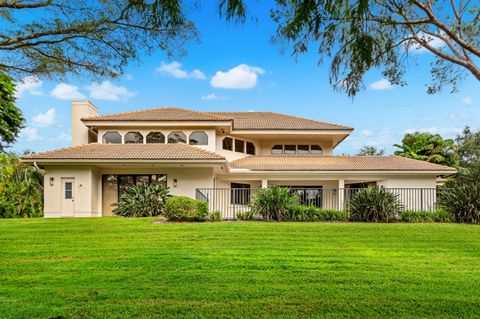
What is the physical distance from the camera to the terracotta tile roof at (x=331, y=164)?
23891mm

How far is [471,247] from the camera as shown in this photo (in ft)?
38.0

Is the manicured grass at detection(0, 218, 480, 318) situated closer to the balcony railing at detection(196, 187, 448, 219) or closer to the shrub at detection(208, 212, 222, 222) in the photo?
the shrub at detection(208, 212, 222, 222)

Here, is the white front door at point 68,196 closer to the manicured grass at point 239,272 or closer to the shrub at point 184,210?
the manicured grass at point 239,272

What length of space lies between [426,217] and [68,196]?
18.8m

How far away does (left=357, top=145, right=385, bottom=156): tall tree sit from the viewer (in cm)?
6150

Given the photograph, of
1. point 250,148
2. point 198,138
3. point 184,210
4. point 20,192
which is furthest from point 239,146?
point 20,192

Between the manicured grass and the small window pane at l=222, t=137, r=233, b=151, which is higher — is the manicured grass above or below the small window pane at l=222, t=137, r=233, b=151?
below

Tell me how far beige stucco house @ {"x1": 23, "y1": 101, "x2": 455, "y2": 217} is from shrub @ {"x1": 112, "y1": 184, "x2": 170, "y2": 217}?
1.70 metres

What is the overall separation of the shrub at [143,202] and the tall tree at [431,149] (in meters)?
26.2

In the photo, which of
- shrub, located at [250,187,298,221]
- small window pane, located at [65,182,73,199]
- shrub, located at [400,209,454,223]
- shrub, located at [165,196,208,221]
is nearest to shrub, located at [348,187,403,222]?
shrub, located at [400,209,454,223]

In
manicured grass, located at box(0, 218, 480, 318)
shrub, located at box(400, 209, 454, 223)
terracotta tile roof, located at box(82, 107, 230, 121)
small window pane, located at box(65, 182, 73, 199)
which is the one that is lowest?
manicured grass, located at box(0, 218, 480, 318)

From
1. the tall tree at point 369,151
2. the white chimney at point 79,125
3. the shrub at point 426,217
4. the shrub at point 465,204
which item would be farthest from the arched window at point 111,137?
the tall tree at point 369,151

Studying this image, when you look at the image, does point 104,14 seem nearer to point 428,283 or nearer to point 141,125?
point 428,283

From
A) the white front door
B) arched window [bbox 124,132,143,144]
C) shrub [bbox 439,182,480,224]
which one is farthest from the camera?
arched window [bbox 124,132,143,144]
